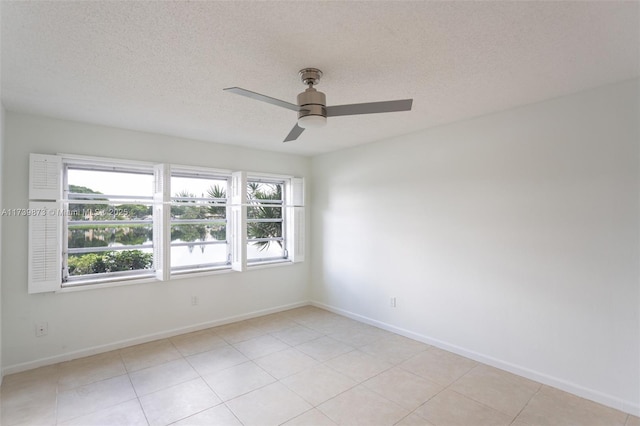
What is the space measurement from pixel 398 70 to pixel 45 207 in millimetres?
3637

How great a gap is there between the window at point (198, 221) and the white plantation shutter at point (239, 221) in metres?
0.19

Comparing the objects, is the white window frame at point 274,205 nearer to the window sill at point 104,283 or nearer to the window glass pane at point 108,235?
the window glass pane at point 108,235

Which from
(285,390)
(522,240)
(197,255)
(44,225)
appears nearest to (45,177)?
(44,225)

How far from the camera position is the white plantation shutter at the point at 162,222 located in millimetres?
3873

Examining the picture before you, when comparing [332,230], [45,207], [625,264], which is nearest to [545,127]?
[625,264]

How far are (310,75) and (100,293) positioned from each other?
131 inches

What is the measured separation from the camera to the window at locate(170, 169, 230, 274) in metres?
4.24

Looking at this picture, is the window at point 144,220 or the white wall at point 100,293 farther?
the window at point 144,220

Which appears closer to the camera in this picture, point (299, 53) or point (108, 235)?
point (299, 53)

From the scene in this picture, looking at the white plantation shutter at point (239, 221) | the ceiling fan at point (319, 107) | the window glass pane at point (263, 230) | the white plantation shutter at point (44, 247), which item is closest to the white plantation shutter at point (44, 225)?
the white plantation shutter at point (44, 247)

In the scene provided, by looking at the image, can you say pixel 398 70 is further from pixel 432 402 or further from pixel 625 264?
pixel 432 402

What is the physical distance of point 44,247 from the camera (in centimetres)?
315

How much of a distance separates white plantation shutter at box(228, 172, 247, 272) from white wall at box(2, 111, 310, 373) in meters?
0.24

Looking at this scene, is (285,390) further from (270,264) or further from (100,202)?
(100,202)
